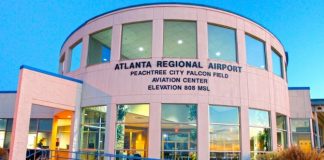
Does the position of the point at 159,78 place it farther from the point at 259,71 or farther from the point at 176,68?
the point at 259,71

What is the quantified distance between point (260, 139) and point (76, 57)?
444 inches

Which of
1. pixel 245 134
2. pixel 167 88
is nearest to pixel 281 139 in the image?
pixel 245 134

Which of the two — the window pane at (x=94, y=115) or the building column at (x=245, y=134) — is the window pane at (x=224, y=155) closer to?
the building column at (x=245, y=134)

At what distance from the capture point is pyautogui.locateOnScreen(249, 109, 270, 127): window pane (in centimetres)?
1608

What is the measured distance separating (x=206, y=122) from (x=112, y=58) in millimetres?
5735

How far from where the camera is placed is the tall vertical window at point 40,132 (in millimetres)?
22312

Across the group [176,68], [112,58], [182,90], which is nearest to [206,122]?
[182,90]

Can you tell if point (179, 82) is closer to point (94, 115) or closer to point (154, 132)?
point (154, 132)

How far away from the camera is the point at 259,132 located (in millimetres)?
16375

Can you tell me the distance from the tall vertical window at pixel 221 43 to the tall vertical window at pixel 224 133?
8.75 ft

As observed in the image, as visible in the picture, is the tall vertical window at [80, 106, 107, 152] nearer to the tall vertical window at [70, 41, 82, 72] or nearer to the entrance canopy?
the entrance canopy

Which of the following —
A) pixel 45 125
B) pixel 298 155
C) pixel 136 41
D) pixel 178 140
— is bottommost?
pixel 298 155

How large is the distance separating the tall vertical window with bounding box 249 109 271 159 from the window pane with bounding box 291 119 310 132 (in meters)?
5.39

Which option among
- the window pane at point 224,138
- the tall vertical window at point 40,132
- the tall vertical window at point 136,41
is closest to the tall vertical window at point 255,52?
the window pane at point 224,138
